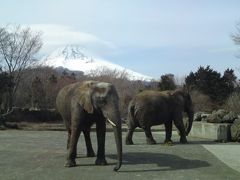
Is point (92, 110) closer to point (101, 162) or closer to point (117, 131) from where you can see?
point (117, 131)

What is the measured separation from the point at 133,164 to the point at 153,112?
729cm

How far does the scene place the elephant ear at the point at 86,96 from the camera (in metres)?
13.8

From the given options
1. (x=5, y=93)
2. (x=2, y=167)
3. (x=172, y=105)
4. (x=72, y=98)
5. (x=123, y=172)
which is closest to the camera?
(x=123, y=172)

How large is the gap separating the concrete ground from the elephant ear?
61.4 inches

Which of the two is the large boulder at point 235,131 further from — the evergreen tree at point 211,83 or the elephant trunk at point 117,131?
the evergreen tree at point 211,83

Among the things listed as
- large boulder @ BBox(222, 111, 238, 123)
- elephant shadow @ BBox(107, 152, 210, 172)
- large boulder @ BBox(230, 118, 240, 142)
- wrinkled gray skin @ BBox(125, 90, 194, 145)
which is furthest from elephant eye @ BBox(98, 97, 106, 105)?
large boulder @ BBox(222, 111, 238, 123)

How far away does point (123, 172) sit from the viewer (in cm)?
1262

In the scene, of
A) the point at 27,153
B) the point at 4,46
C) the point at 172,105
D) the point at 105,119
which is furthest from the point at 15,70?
the point at 105,119

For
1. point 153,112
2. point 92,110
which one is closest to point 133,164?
point 92,110

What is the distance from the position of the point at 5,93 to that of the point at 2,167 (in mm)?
28614

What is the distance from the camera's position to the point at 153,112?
69.4 ft

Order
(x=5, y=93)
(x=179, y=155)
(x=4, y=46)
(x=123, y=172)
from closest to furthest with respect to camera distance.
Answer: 1. (x=123, y=172)
2. (x=179, y=155)
3. (x=5, y=93)
4. (x=4, y=46)

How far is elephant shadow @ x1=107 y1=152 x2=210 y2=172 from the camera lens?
532 inches

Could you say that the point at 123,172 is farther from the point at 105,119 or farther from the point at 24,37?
the point at 24,37
